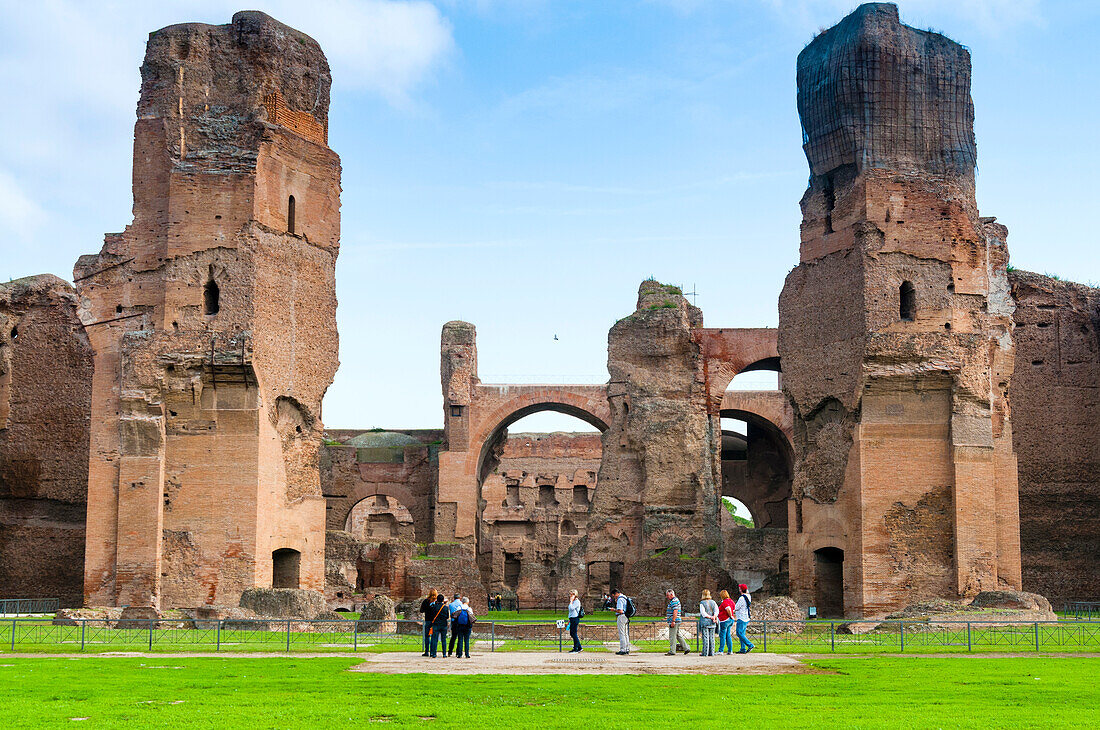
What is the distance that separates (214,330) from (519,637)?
8.08 meters

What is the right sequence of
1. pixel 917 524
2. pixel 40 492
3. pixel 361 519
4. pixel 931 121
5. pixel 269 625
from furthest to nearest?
pixel 361 519
pixel 40 492
pixel 931 121
pixel 917 524
pixel 269 625

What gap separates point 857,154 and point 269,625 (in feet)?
43.3

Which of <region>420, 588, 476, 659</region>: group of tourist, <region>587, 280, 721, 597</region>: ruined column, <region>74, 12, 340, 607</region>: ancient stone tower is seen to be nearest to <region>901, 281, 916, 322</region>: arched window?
<region>587, 280, 721, 597</region>: ruined column

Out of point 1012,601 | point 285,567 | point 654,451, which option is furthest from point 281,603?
point 1012,601

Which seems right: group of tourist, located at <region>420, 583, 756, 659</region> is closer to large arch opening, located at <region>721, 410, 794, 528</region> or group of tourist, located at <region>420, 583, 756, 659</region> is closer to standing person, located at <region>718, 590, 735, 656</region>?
standing person, located at <region>718, 590, 735, 656</region>

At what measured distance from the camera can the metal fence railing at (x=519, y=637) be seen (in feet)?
52.1

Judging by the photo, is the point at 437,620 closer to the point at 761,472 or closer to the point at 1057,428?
the point at 1057,428

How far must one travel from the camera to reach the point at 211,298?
23.1 m

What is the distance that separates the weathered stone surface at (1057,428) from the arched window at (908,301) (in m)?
5.86

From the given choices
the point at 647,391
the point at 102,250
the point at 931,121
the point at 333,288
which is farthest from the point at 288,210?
the point at 931,121

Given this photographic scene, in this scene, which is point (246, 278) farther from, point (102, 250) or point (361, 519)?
point (361, 519)

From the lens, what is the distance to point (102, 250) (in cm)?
2356

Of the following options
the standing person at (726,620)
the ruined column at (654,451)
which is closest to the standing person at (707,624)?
the standing person at (726,620)

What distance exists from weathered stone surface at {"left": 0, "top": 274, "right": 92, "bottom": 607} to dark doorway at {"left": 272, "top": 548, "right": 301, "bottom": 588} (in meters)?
6.23
